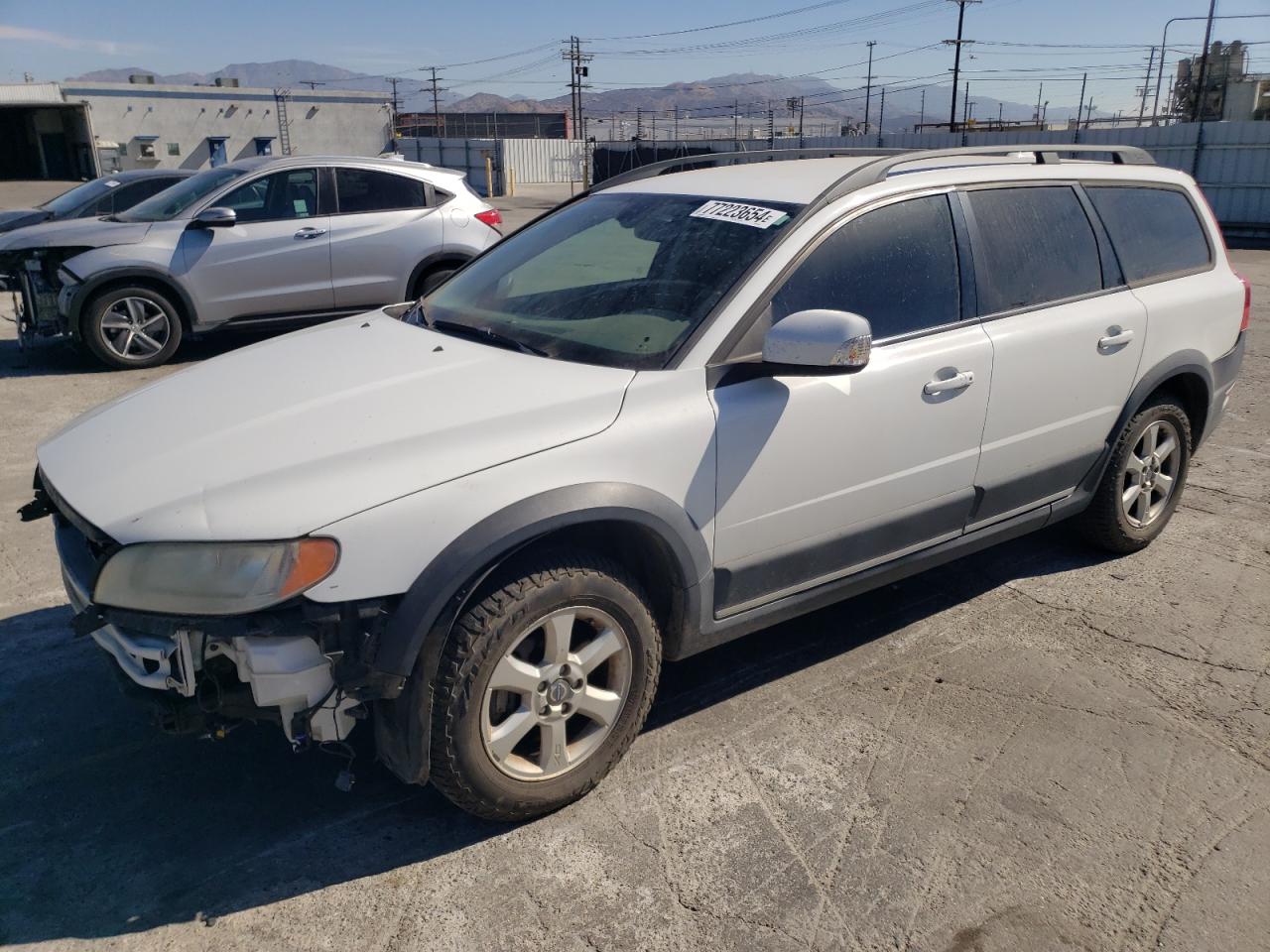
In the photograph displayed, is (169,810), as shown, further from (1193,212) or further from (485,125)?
(485,125)

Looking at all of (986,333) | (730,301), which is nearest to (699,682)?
(730,301)

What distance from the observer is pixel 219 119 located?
1989 inches

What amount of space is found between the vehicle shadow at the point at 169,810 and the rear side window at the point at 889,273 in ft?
4.35

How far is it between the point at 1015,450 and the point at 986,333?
49 cm

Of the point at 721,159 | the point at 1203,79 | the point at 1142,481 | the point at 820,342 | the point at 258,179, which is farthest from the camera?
the point at 1203,79

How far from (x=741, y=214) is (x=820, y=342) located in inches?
29.9

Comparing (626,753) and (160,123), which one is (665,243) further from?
(160,123)

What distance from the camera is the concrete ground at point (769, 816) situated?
8.48ft

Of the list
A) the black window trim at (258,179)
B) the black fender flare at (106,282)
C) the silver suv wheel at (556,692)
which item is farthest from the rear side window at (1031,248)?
the black fender flare at (106,282)

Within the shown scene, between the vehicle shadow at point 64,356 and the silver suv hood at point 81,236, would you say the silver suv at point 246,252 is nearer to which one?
the silver suv hood at point 81,236

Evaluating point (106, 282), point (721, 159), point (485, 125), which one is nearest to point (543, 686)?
point (721, 159)

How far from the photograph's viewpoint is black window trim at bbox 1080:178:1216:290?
14.4 ft

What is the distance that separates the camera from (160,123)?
49125 mm

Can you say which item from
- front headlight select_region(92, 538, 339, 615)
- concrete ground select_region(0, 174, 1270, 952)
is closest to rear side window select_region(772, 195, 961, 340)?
concrete ground select_region(0, 174, 1270, 952)
